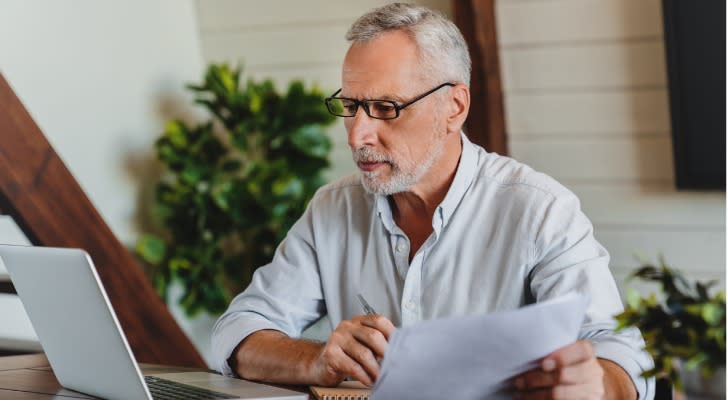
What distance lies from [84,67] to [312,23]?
31.1 inches

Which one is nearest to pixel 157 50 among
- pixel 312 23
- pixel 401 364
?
pixel 312 23

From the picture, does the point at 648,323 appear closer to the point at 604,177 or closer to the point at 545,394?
the point at 545,394

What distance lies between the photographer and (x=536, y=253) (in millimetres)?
1797

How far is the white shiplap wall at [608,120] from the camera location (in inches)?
117

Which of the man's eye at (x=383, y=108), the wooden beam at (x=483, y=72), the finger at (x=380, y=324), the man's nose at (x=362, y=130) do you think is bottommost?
the finger at (x=380, y=324)

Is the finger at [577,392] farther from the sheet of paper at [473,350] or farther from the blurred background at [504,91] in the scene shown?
the blurred background at [504,91]

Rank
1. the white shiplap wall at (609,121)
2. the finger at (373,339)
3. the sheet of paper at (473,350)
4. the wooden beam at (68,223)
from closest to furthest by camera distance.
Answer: the sheet of paper at (473,350)
the finger at (373,339)
the wooden beam at (68,223)
the white shiplap wall at (609,121)

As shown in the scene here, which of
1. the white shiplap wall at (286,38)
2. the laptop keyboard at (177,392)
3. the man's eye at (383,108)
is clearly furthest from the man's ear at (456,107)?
the white shiplap wall at (286,38)

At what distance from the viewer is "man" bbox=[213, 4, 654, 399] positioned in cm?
176

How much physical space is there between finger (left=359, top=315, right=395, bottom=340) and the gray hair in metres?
0.57

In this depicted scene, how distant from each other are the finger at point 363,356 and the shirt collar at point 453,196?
405 millimetres

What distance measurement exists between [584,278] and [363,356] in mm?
412

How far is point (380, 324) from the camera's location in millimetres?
1524

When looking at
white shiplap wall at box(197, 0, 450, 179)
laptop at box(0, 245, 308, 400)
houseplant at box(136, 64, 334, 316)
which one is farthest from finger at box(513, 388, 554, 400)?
white shiplap wall at box(197, 0, 450, 179)
